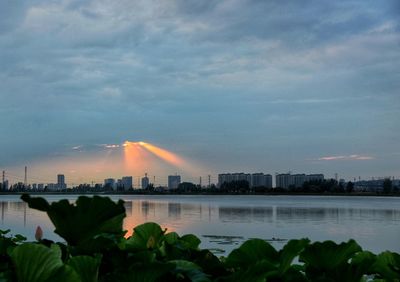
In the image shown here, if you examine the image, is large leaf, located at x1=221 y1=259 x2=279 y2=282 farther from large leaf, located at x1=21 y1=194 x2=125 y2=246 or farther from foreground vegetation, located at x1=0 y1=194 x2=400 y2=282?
large leaf, located at x1=21 y1=194 x2=125 y2=246

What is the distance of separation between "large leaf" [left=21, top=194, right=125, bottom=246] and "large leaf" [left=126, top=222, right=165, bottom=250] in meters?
0.36

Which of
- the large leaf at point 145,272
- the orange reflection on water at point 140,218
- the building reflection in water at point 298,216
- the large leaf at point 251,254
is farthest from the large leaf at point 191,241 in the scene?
the building reflection in water at point 298,216

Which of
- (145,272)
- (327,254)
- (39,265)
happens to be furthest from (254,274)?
(39,265)

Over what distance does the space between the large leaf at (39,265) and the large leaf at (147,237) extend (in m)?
0.69

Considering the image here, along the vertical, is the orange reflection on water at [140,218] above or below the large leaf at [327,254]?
below

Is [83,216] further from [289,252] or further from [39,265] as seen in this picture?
[289,252]

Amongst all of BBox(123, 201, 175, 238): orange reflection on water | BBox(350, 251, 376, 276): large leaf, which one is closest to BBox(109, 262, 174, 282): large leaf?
BBox(350, 251, 376, 276): large leaf

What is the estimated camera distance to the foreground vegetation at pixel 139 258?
3.67ft

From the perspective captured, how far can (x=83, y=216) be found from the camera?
4.54 feet

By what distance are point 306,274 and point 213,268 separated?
28 cm

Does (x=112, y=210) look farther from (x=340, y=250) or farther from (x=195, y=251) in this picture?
(x=340, y=250)

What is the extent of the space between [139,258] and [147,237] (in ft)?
1.15

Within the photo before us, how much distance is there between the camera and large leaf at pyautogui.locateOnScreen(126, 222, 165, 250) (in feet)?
5.92

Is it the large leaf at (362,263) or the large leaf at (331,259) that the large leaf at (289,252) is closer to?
the large leaf at (331,259)
